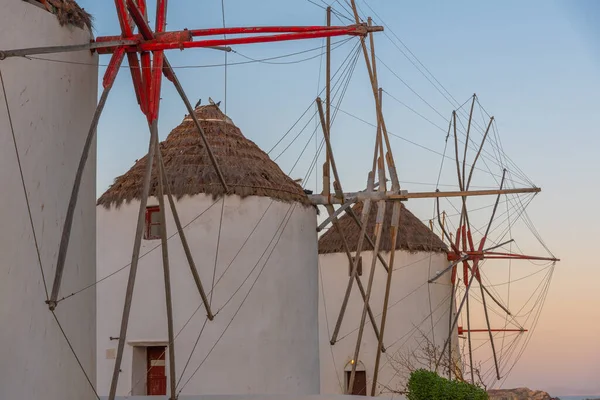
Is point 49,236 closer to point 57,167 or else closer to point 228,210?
point 57,167

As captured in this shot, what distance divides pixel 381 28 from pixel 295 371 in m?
7.22

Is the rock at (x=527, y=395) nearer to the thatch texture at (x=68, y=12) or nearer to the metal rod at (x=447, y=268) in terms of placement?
the metal rod at (x=447, y=268)

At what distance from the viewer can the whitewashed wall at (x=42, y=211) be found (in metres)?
10.4

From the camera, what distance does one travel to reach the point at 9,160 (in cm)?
1052

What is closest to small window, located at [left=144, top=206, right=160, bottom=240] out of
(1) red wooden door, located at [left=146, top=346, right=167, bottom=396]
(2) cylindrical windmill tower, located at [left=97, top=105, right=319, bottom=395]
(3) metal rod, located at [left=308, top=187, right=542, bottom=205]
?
(2) cylindrical windmill tower, located at [left=97, top=105, right=319, bottom=395]

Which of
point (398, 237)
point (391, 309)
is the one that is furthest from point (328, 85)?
point (391, 309)

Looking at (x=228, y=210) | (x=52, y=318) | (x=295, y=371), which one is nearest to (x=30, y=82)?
(x=52, y=318)

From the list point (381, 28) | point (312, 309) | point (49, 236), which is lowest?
point (312, 309)

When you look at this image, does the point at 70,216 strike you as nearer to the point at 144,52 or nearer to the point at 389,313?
the point at 144,52

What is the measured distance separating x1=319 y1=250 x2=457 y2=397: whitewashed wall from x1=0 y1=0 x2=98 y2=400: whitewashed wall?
13948 mm

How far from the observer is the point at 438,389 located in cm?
1265

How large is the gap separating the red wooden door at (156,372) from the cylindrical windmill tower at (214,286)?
0.06 ft

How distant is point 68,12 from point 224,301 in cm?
695

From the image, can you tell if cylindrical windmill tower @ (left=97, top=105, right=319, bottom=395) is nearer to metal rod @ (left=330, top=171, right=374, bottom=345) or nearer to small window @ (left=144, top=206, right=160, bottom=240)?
small window @ (left=144, top=206, right=160, bottom=240)
